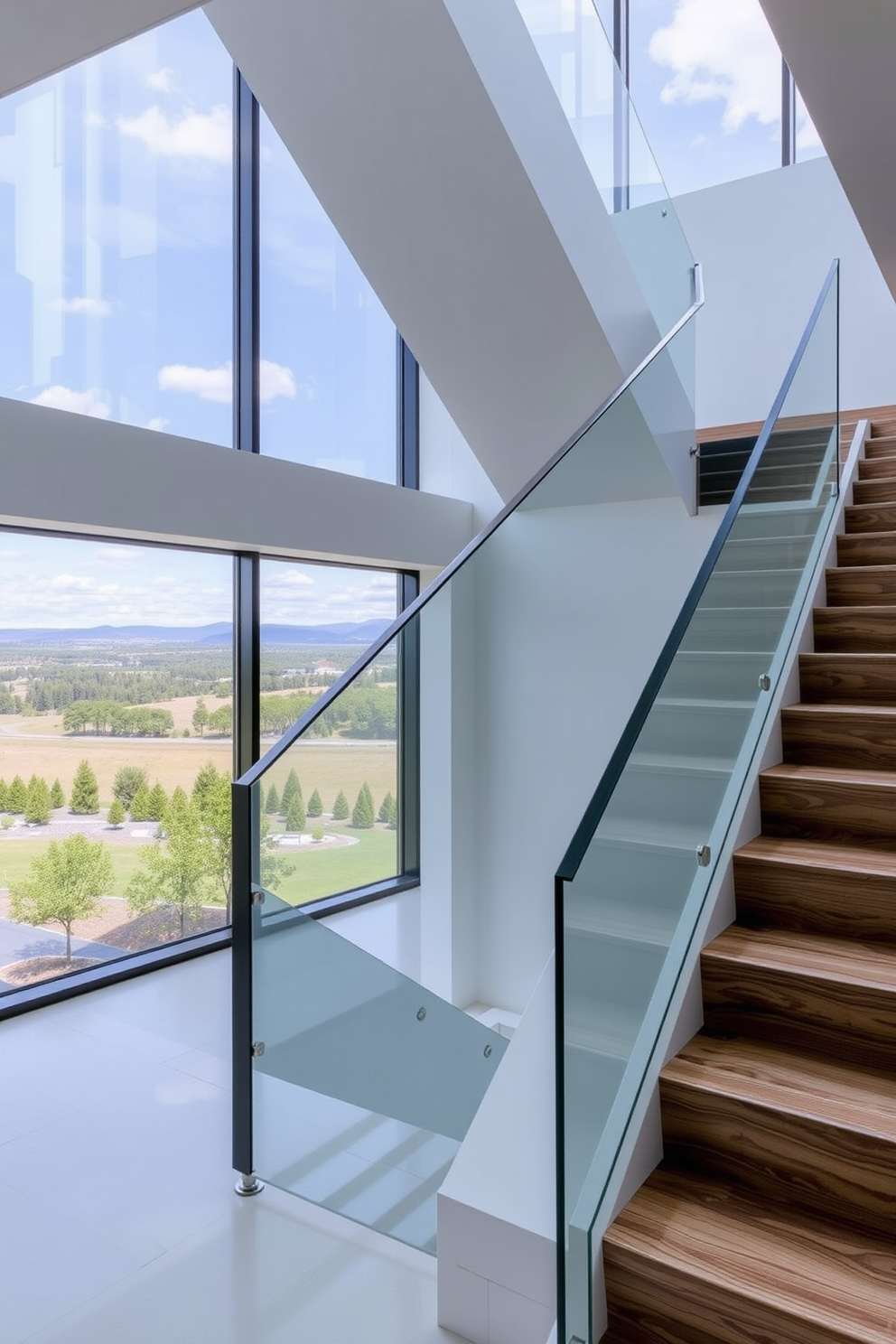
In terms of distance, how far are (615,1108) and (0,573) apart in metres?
3.75

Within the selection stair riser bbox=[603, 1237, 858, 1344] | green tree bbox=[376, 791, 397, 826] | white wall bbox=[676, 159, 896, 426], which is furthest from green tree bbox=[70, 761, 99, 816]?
white wall bbox=[676, 159, 896, 426]

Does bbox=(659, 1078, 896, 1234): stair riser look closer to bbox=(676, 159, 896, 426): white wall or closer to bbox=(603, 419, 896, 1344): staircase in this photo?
bbox=(603, 419, 896, 1344): staircase

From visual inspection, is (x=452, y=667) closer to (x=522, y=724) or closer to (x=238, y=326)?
(x=522, y=724)

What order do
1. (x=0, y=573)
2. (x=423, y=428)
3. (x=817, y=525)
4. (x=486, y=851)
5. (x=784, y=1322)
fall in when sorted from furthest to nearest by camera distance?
(x=423, y=428)
(x=486, y=851)
(x=0, y=573)
(x=817, y=525)
(x=784, y=1322)

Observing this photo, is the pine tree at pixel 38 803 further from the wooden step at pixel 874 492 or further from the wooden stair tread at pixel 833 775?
the wooden step at pixel 874 492

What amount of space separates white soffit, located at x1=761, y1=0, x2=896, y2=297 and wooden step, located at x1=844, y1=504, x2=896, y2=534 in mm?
1103

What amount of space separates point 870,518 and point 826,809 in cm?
172

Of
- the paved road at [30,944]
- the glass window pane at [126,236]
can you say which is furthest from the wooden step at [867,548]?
the paved road at [30,944]

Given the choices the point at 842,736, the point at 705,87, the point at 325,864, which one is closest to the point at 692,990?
the point at 842,736

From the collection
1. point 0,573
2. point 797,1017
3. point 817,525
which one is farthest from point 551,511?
point 797,1017

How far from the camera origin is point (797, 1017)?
2.13 m

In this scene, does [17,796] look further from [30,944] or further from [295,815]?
[295,815]

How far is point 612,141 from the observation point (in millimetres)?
4445

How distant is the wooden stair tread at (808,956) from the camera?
2.09 meters
